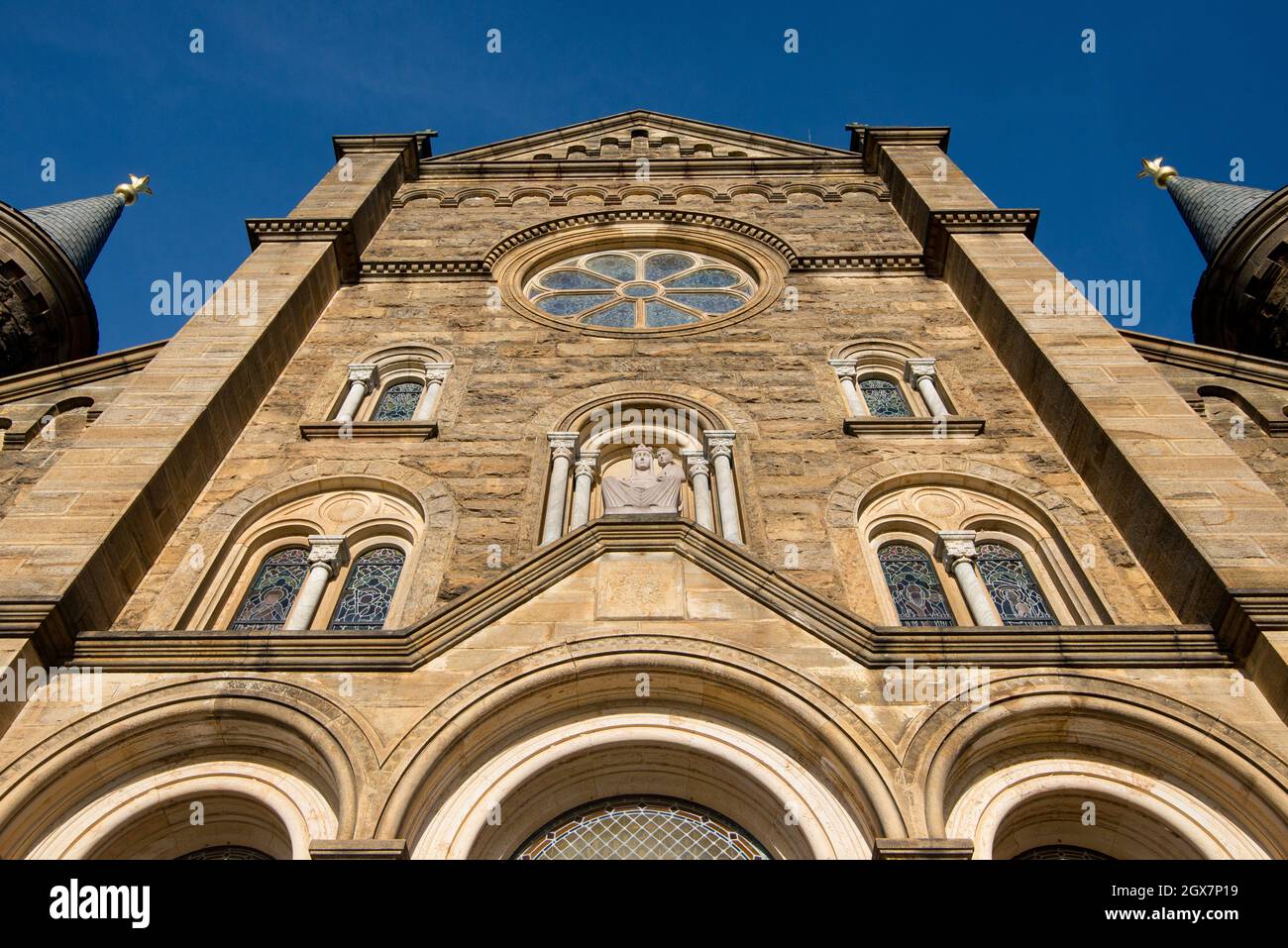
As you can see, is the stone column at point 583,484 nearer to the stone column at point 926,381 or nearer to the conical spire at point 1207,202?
the stone column at point 926,381

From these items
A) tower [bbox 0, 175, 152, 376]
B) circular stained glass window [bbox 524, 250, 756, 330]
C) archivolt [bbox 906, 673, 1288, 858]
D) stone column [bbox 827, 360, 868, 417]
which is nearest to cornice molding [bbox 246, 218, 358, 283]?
circular stained glass window [bbox 524, 250, 756, 330]

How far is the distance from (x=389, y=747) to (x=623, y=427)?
5451mm

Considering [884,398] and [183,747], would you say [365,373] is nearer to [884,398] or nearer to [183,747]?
[884,398]

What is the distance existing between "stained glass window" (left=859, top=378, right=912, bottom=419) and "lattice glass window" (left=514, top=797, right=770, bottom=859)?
5.58 meters

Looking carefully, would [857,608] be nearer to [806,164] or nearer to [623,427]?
[623,427]

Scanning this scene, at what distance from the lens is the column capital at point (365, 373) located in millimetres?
12812

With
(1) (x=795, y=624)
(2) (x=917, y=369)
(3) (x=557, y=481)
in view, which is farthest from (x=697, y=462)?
(1) (x=795, y=624)

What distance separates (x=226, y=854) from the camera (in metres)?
7.48

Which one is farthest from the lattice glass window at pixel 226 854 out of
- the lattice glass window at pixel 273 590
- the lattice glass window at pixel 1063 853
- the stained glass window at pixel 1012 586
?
the stained glass window at pixel 1012 586

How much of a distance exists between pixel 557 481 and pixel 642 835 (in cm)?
404

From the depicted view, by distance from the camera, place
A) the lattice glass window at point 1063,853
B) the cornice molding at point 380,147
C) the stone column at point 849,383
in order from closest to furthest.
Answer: the lattice glass window at point 1063,853
the stone column at point 849,383
the cornice molding at point 380,147

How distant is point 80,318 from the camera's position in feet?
54.6

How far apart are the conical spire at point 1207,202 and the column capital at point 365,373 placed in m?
12.1
